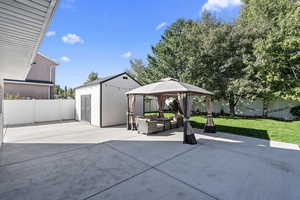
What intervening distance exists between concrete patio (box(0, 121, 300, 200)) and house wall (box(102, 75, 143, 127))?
12.9 ft

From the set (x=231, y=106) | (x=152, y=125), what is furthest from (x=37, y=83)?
(x=231, y=106)

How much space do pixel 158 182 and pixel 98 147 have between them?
311 centimetres

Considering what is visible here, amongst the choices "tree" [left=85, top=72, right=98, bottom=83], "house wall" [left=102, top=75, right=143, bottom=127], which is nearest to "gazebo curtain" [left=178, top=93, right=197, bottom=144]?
"house wall" [left=102, top=75, right=143, bottom=127]

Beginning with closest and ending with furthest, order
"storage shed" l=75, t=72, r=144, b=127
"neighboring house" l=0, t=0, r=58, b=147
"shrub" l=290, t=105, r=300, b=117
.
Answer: "neighboring house" l=0, t=0, r=58, b=147
"storage shed" l=75, t=72, r=144, b=127
"shrub" l=290, t=105, r=300, b=117

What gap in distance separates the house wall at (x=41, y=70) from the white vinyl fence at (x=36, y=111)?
5.60 m

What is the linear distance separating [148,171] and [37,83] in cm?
1568

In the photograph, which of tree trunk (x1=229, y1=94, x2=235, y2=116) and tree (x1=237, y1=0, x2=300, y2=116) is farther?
tree trunk (x1=229, y1=94, x2=235, y2=116)

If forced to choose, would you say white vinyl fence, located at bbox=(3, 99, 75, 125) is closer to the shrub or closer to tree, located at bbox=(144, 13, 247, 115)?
tree, located at bbox=(144, 13, 247, 115)

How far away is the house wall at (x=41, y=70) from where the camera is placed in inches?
569

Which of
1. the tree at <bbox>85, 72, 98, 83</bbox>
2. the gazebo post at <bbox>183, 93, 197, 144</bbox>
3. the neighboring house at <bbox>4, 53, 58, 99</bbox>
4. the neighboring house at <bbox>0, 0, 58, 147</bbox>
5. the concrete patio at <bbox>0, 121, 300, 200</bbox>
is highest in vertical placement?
the tree at <bbox>85, 72, 98, 83</bbox>

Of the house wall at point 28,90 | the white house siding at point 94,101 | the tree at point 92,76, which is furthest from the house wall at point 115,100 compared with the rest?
the tree at point 92,76

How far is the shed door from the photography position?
10.4 m

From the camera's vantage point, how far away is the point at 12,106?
31.9ft

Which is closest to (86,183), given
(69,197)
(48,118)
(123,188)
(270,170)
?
(69,197)
